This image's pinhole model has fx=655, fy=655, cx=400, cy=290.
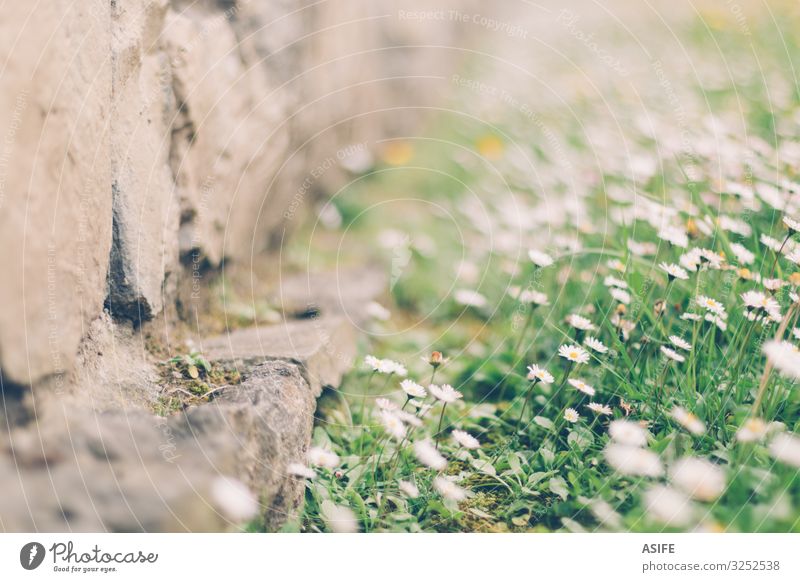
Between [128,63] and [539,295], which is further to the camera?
[539,295]

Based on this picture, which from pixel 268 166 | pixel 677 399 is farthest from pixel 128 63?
pixel 677 399

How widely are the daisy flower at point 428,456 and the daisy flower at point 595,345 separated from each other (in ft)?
1.73

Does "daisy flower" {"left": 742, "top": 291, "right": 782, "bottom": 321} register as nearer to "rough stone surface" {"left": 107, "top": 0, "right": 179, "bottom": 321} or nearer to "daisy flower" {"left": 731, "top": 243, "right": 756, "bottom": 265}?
"daisy flower" {"left": 731, "top": 243, "right": 756, "bottom": 265}

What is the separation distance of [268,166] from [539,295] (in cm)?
122

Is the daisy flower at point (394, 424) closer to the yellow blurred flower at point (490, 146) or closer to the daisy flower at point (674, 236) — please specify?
the daisy flower at point (674, 236)

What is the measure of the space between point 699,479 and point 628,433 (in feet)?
0.59

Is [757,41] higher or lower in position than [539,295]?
higher

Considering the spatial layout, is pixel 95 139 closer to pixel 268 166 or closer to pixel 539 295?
pixel 268 166

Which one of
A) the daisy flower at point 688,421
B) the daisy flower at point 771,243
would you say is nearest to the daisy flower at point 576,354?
the daisy flower at point 688,421

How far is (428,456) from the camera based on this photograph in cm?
164

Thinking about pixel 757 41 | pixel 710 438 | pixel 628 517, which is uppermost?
pixel 757 41

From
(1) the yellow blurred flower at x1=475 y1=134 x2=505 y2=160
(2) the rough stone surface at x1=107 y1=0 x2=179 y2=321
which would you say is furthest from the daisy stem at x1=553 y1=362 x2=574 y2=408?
(1) the yellow blurred flower at x1=475 y1=134 x2=505 y2=160

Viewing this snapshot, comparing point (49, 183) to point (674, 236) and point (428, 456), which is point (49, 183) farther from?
point (674, 236)
